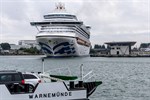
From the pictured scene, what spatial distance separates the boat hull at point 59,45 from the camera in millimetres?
119438

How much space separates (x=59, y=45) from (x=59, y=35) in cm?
629

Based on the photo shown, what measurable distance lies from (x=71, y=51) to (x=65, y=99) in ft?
359

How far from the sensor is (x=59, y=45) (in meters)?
125

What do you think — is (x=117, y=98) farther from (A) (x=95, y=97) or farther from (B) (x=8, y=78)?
(B) (x=8, y=78)

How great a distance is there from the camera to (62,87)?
2016 centimetres

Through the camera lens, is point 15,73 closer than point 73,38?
Yes

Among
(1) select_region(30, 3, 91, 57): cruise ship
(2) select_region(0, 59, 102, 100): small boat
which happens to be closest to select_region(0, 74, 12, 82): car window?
(2) select_region(0, 59, 102, 100): small boat

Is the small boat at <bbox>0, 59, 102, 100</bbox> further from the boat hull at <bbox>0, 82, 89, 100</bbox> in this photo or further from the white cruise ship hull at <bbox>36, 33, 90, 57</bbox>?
the white cruise ship hull at <bbox>36, 33, 90, 57</bbox>

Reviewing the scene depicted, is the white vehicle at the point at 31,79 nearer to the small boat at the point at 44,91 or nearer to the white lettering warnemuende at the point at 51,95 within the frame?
the small boat at the point at 44,91

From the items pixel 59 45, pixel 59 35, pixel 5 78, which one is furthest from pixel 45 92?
pixel 59 45

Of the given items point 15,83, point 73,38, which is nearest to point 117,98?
point 15,83

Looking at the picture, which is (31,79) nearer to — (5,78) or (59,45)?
(5,78)

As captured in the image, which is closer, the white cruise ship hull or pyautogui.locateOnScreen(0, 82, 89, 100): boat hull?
pyautogui.locateOnScreen(0, 82, 89, 100): boat hull

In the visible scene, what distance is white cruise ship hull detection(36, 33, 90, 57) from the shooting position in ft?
391
